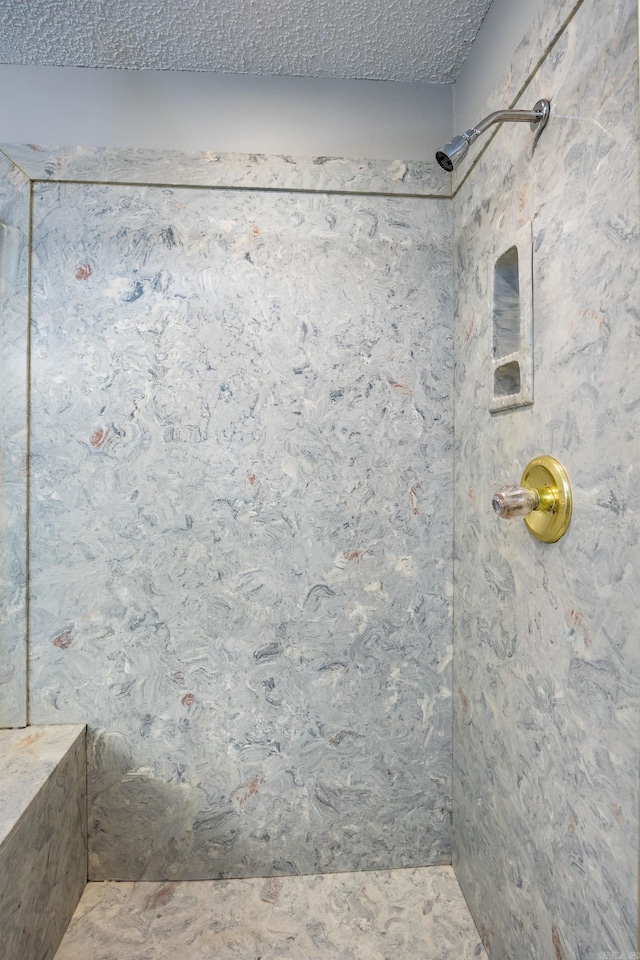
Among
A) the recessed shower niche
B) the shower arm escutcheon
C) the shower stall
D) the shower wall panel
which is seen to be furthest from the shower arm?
the shower arm escutcheon

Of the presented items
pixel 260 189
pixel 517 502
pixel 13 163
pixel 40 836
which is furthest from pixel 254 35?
pixel 40 836

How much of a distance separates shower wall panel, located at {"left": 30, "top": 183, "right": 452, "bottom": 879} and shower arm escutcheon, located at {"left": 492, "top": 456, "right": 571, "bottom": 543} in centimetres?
51

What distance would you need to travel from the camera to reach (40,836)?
1104 millimetres

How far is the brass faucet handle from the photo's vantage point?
0.87m

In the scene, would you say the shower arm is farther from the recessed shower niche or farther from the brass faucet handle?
the brass faucet handle

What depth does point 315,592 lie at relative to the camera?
1395 mm

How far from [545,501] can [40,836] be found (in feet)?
4.10

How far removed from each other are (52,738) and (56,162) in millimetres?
1489

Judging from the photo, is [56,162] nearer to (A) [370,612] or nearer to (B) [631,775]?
(A) [370,612]

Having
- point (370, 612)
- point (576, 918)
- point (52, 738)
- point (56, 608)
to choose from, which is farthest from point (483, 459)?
point (52, 738)

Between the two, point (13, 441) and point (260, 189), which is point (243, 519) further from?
point (260, 189)

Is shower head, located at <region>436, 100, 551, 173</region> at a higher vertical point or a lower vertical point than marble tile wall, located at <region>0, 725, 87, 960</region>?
higher

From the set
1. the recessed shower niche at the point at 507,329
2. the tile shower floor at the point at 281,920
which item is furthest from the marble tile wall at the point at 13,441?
the recessed shower niche at the point at 507,329

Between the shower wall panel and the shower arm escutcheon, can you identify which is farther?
the shower wall panel
